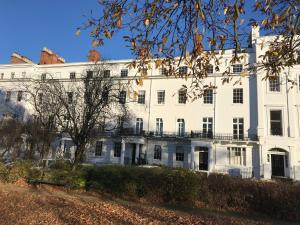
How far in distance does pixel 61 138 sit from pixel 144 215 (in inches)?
1109

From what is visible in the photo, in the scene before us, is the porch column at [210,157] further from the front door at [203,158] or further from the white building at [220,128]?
the front door at [203,158]

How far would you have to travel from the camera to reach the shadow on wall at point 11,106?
128 ft

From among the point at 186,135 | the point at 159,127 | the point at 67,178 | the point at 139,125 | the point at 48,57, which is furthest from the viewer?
the point at 48,57

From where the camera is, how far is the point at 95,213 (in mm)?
8398

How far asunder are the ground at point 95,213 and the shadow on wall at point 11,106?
102 feet

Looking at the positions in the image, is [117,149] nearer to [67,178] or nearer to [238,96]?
[238,96]

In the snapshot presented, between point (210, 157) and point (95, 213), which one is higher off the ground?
point (210, 157)

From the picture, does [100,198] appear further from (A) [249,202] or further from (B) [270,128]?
(B) [270,128]

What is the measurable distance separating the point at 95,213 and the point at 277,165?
2413 centimetres

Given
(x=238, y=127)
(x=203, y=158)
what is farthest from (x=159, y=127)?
(x=238, y=127)

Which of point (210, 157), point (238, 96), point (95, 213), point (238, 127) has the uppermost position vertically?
point (238, 96)

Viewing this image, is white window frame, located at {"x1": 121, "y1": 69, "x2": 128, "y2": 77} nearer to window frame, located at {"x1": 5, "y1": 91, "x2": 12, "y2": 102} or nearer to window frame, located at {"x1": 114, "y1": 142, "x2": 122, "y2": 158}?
window frame, located at {"x1": 114, "y1": 142, "x2": 122, "y2": 158}

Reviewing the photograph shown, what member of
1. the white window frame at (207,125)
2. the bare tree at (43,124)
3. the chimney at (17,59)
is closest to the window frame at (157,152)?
the white window frame at (207,125)

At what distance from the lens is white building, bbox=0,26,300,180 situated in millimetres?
27734
